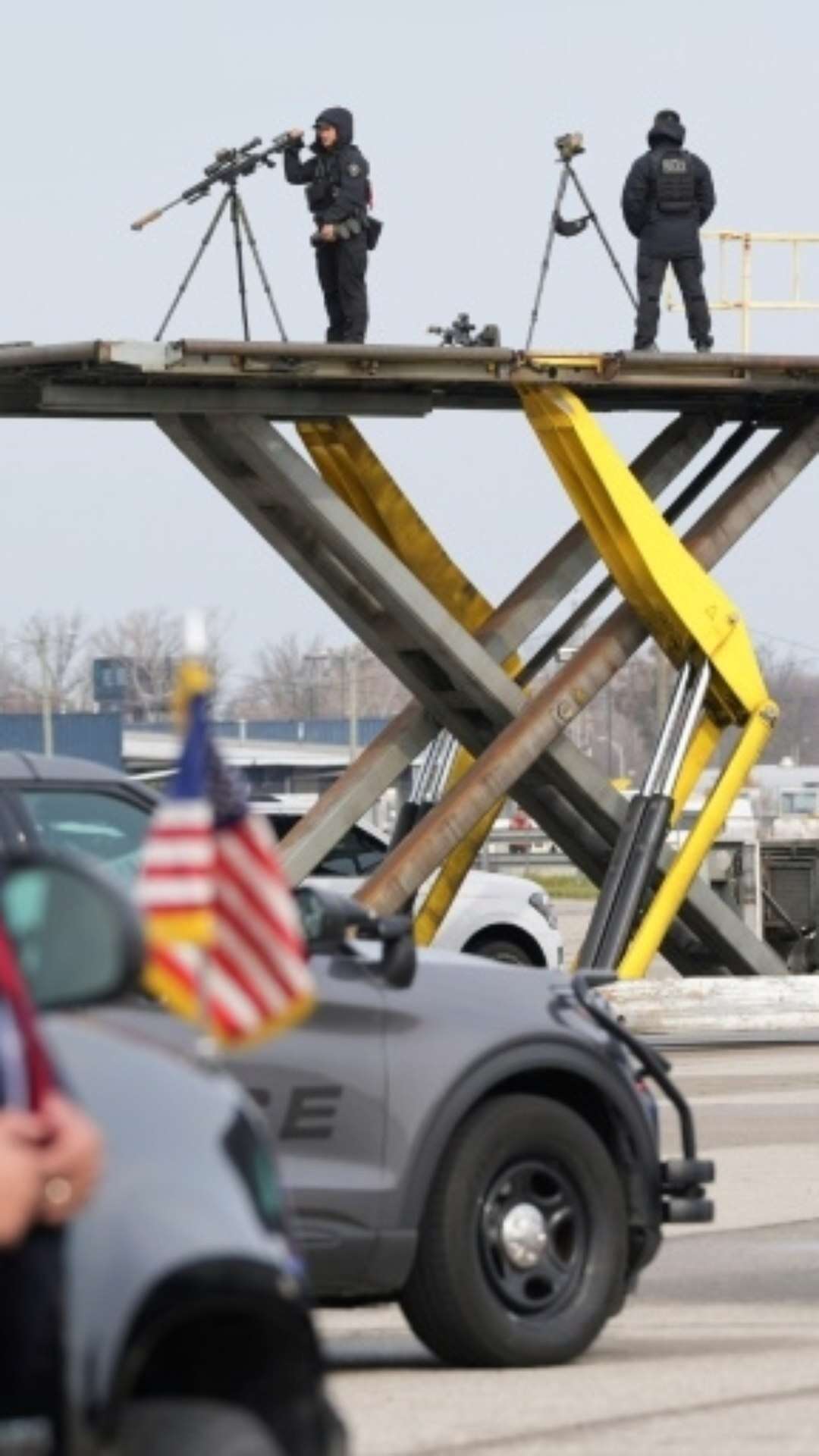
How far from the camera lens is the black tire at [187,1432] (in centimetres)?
488

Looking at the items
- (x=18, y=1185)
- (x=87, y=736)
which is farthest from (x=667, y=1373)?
(x=87, y=736)

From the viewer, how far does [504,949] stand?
1089 inches

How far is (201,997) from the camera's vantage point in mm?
5098

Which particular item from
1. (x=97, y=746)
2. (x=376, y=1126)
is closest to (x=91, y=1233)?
(x=376, y=1126)

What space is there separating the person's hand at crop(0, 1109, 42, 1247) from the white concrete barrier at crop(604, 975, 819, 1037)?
19.6 meters

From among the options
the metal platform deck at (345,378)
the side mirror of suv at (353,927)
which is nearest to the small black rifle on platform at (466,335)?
the metal platform deck at (345,378)

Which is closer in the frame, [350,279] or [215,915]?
[215,915]

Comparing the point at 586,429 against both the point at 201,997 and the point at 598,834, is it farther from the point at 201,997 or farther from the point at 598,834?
the point at 201,997

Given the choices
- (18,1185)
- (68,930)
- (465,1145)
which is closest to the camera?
(18,1185)

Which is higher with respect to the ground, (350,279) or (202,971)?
(350,279)

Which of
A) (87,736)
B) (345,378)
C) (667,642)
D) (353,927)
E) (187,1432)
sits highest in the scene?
(345,378)

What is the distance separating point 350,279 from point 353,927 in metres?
15.5

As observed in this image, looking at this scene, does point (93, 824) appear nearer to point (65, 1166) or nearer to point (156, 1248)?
point (156, 1248)

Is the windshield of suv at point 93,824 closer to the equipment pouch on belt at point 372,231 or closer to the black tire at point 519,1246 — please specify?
the black tire at point 519,1246
